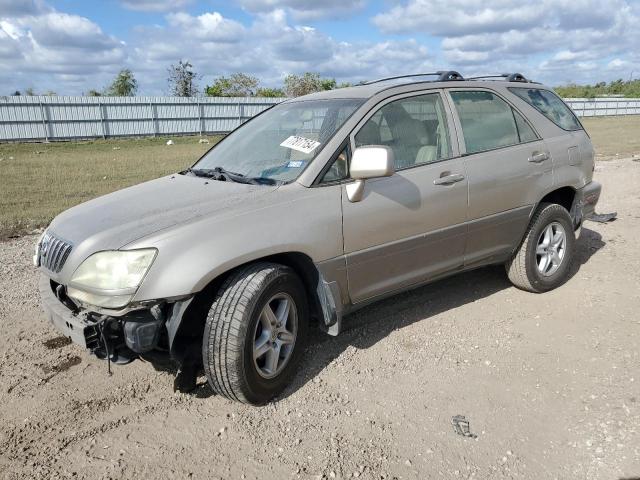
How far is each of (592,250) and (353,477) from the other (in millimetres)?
4610

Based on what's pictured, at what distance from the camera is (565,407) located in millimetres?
3184

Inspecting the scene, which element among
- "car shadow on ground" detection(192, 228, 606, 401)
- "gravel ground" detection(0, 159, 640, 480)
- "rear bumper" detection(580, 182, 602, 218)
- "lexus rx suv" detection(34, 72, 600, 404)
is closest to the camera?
"gravel ground" detection(0, 159, 640, 480)

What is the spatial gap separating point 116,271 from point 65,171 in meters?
12.4

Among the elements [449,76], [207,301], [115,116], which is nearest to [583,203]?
[449,76]

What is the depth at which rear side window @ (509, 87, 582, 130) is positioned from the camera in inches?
190

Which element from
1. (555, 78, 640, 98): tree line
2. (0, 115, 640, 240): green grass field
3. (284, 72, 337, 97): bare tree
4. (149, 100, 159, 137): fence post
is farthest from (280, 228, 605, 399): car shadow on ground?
(555, 78, 640, 98): tree line

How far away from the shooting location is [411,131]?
3932 millimetres

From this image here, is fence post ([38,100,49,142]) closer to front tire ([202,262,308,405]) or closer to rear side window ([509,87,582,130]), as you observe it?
rear side window ([509,87,582,130])

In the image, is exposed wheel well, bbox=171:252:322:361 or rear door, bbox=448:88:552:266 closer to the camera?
exposed wheel well, bbox=171:252:322:361

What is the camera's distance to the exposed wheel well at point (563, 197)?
4.95m

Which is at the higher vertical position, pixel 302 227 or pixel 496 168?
pixel 496 168

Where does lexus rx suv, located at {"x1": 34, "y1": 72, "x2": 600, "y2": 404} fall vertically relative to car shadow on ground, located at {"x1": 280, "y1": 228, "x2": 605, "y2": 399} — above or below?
above

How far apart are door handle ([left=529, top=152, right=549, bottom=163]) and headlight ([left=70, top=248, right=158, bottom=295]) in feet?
10.6

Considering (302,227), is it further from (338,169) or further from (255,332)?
(255,332)
